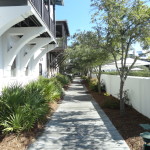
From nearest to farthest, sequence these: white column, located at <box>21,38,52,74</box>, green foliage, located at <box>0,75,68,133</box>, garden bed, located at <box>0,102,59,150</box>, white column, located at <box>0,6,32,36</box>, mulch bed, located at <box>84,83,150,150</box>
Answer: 1. garden bed, located at <box>0,102,59,150</box>
2. mulch bed, located at <box>84,83,150,150</box>
3. green foliage, located at <box>0,75,68,133</box>
4. white column, located at <box>0,6,32,36</box>
5. white column, located at <box>21,38,52,74</box>

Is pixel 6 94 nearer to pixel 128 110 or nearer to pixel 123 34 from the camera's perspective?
pixel 123 34

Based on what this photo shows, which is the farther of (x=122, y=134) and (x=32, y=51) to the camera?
(x=32, y=51)

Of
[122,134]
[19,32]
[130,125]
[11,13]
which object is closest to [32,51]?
[19,32]

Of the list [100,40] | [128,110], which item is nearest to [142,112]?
[128,110]

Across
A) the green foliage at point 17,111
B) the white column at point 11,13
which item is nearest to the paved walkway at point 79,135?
the green foliage at point 17,111

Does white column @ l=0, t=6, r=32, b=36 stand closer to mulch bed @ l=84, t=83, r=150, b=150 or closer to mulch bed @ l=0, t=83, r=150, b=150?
mulch bed @ l=0, t=83, r=150, b=150

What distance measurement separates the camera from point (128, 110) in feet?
32.4

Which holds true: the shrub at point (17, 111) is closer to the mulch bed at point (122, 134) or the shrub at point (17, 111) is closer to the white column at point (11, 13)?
the mulch bed at point (122, 134)

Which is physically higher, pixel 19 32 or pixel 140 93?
pixel 19 32

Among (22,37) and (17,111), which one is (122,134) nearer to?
(17,111)

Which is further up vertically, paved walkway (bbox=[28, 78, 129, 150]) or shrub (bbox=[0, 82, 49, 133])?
shrub (bbox=[0, 82, 49, 133])

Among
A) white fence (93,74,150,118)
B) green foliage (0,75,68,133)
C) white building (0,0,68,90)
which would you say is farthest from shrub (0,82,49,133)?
white fence (93,74,150,118)

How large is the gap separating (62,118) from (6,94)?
2479 millimetres

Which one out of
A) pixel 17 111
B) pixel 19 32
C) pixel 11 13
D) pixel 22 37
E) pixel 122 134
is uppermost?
pixel 11 13
